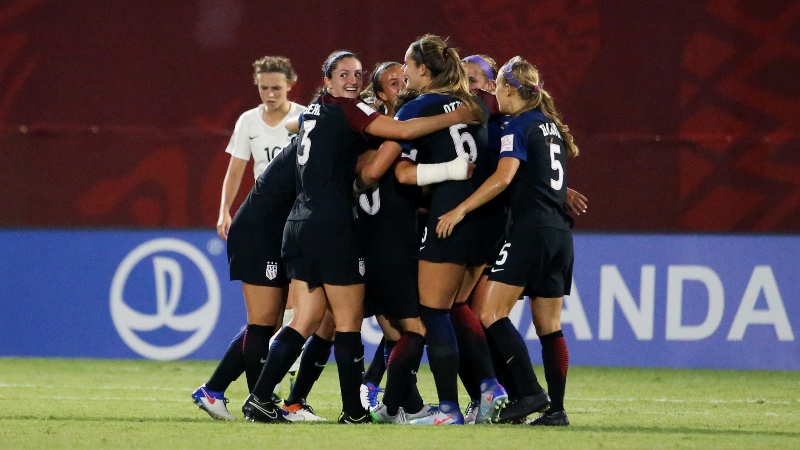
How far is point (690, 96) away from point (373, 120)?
5.24 metres

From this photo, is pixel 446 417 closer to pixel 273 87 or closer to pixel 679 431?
pixel 679 431

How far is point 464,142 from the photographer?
6.30m

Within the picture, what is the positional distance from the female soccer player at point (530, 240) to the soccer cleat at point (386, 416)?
484mm

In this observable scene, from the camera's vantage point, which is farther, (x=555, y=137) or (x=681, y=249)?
(x=681, y=249)

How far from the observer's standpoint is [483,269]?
22.5ft

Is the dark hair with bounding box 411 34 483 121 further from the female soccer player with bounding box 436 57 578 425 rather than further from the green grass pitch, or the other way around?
the green grass pitch

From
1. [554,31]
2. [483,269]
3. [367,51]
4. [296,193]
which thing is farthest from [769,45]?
[296,193]

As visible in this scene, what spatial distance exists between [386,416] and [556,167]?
1468 millimetres

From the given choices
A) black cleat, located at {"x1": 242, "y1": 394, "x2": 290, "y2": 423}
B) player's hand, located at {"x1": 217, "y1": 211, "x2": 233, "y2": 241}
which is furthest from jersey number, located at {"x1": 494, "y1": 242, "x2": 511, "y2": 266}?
player's hand, located at {"x1": 217, "y1": 211, "x2": 233, "y2": 241}

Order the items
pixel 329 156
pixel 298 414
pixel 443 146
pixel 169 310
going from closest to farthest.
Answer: pixel 329 156 < pixel 443 146 < pixel 298 414 < pixel 169 310

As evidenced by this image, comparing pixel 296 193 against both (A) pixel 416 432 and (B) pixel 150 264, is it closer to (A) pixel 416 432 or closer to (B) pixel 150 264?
(A) pixel 416 432

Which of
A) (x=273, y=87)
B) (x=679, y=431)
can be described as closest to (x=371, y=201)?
(x=679, y=431)

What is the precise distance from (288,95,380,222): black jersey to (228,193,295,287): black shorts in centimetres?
37

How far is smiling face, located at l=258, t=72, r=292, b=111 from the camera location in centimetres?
797
